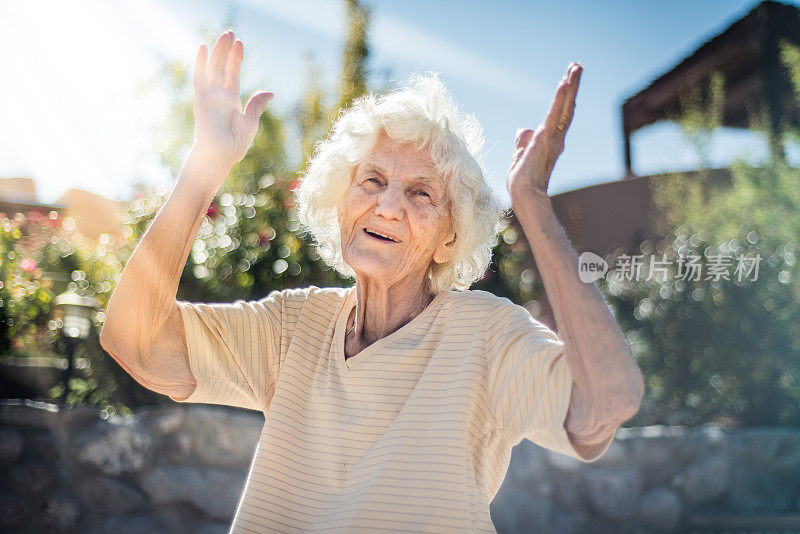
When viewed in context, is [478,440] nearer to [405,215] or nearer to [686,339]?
[405,215]

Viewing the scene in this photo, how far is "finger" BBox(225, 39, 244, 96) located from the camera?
153 centimetres

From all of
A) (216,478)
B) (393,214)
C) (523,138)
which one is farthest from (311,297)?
(216,478)

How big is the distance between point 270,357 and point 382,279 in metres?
0.34

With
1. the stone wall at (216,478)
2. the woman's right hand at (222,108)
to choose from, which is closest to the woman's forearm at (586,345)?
the woman's right hand at (222,108)

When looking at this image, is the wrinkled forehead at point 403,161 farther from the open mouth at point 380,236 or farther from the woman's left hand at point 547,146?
the woman's left hand at point 547,146

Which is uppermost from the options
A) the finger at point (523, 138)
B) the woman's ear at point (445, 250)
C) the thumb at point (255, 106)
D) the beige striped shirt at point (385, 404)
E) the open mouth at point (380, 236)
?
the thumb at point (255, 106)

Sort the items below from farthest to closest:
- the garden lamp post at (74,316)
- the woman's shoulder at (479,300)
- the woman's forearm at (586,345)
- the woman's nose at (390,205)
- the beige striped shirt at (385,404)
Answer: the garden lamp post at (74,316) → the woman's nose at (390,205) → the woman's shoulder at (479,300) → the beige striped shirt at (385,404) → the woman's forearm at (586,345)

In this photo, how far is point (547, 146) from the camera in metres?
1.19

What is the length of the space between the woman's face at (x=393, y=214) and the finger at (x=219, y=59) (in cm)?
41

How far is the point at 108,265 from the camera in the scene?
445 cm

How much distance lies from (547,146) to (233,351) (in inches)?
34.0

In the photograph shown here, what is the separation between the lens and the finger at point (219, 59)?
1.52 metres

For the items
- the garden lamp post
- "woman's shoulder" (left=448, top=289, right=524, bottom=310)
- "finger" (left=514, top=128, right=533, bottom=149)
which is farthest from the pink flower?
"finger" (left=514, top=128, right=533, bottom=149)

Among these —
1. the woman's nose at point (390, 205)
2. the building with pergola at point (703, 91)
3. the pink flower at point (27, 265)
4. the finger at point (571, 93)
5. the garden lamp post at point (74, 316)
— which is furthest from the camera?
the building with pergola at point (703, 91)
